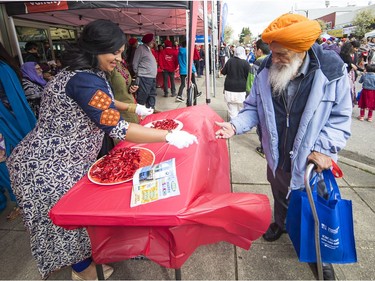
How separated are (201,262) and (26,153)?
4.92 ft

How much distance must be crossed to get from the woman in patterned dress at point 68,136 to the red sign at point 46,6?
115 inches

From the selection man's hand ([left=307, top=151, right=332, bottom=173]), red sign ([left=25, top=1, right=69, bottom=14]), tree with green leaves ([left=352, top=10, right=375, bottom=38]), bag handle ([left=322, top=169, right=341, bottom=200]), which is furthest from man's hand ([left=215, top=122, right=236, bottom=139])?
tree with green leaves ([left=352, top=10, right=375, bottom=38])

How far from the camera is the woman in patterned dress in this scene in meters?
1.36

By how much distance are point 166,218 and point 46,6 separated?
13.5 feet

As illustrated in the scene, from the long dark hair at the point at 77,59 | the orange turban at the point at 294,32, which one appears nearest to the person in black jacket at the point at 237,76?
the orange turban at the point at 294,32

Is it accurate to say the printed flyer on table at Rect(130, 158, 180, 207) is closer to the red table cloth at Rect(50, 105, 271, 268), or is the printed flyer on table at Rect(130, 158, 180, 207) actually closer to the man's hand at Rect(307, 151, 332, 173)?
the red table cloth at Rect(50, 105, 271, 268)

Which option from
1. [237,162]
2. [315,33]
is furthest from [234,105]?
[315,33]

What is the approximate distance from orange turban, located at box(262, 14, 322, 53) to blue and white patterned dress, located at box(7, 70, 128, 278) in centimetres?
105

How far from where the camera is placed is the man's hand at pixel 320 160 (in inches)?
56.7

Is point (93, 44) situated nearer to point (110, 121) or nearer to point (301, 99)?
point (110, 121)

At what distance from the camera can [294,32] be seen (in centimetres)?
137

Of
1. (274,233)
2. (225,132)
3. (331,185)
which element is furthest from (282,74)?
(274,233)

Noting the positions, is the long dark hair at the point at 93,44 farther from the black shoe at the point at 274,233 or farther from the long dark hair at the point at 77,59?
the black shoe at the point at 274,233

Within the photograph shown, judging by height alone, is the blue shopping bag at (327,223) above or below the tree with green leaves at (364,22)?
below
